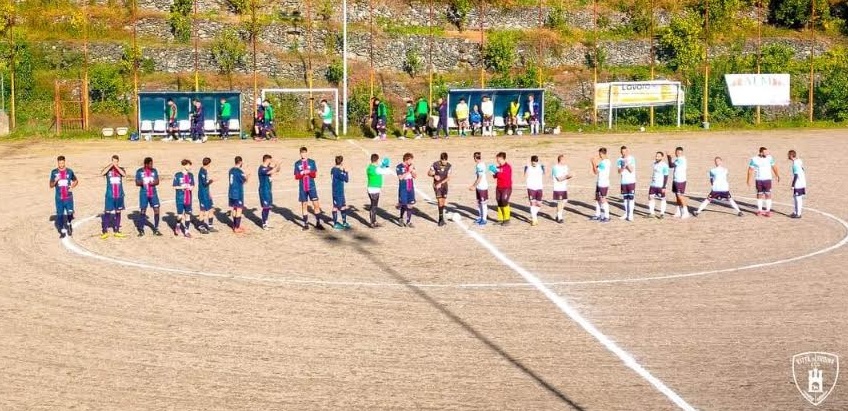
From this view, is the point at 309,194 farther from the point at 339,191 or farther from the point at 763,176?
the point at 763,176

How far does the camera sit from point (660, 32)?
68.2 m

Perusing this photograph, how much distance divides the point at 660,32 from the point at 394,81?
17.8m

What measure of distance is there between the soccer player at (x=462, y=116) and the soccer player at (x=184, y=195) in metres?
26.3

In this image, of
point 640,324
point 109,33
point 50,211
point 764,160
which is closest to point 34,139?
point 109,33

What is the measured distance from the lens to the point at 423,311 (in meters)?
22.2

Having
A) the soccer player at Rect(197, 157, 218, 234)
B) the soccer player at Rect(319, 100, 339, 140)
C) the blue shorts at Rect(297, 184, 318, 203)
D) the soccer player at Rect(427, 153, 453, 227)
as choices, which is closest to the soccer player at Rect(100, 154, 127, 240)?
the soccer player at Rect(197, 157, 218, 234)

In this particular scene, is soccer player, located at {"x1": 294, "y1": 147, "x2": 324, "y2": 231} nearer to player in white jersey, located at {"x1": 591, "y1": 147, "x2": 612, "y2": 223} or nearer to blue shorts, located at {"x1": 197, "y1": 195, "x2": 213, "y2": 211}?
blue shorts, located at {"x1": 197, "y1": 195, "x2": 213, "y2": 211}

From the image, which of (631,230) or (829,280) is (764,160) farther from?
(829,280)

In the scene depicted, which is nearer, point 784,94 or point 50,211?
point 50,211

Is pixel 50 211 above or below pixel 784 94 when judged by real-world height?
below

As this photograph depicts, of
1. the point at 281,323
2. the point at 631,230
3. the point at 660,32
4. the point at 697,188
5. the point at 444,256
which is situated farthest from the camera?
the point at 660,32

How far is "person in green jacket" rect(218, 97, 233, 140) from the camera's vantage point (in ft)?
Result: 171

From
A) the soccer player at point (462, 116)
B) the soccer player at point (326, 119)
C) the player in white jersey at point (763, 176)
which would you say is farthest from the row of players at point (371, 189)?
the soccer player at point (462, 116)

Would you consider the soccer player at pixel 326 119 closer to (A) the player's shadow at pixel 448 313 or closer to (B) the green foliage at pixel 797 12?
(A) the player's shadow at pixel 448 313
